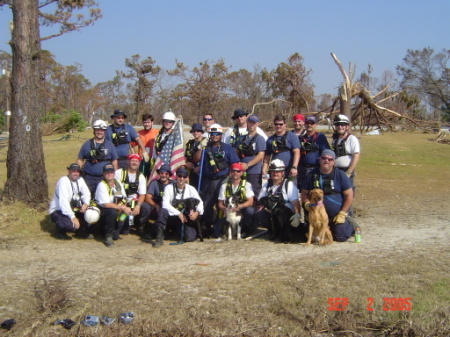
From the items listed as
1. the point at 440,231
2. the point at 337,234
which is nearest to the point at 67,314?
the point at 337,234

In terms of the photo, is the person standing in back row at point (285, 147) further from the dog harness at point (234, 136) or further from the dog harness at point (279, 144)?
the dog harness at point (234, 136)

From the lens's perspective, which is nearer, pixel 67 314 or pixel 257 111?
pixel 67 314

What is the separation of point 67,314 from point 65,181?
3471 millimetres

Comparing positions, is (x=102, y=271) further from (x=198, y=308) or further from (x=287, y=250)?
(x=287, y=250)

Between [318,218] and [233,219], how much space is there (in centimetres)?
136

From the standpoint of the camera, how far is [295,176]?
315 inches

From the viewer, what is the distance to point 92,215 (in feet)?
25.1

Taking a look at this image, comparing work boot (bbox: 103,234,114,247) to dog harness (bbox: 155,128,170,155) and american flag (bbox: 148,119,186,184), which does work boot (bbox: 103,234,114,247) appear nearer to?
american flag (bbox: 148,119,186,184)

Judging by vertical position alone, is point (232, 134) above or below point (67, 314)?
above

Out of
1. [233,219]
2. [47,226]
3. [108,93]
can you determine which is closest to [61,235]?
[47,226]

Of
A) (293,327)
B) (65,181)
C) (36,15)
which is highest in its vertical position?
(36,15)

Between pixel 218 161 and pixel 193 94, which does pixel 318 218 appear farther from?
pixel 193 94

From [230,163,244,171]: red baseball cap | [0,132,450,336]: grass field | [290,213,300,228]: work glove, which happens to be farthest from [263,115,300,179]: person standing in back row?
[0,132,450,336]: grass field

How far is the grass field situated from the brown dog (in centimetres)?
20
